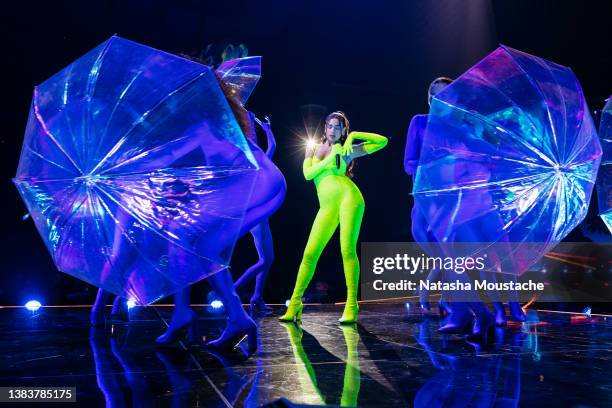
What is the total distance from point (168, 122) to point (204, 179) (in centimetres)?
31

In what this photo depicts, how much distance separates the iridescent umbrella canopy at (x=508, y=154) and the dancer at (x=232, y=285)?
1.05m

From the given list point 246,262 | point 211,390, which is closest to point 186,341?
point 211,390

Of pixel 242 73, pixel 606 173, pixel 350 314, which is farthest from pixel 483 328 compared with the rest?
pixel 242 73

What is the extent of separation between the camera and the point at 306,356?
268 centimetres

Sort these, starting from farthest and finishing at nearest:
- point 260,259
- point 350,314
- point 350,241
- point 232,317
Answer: point 260,259
point 350,241
point 350,314
point 232,317

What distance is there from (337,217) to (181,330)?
2054 millimetres

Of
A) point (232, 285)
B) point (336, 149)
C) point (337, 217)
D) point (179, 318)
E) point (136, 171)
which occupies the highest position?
point (336, 149)

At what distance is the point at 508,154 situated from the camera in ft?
9.98

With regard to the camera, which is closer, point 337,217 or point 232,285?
point 232,285

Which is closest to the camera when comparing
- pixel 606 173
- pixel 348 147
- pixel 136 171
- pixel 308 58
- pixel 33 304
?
pixel 136 171

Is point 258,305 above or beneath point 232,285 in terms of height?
above

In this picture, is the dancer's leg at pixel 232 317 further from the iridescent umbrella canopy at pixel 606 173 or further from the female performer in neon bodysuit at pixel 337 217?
the iridescent umbrella canopy at pixel 606 173

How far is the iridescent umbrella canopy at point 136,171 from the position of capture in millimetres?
2146

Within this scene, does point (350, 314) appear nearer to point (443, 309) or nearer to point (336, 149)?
point (443, 309)
